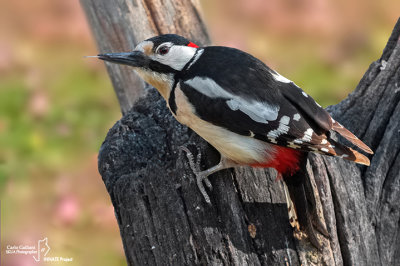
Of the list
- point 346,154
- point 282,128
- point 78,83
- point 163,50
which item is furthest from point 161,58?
point 78,83

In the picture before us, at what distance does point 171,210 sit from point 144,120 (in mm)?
516

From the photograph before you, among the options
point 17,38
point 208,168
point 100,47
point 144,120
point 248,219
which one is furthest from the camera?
point 17,38

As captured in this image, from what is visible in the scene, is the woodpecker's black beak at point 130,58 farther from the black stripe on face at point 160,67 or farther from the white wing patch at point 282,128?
the white wing patch at point 282,128

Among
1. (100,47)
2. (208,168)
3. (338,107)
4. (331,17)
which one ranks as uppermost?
(331,17)

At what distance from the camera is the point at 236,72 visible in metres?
2.46

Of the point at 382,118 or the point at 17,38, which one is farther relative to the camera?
the point at 17,38

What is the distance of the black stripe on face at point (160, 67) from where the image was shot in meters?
2.64

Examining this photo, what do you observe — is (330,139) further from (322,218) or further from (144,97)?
(144,97)

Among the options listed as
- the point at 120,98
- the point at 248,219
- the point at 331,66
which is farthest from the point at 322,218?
the point at 331,66

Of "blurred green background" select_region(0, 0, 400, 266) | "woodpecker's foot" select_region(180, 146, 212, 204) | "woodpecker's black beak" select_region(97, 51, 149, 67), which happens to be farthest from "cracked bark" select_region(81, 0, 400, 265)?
"blurred green background" select_region(0, 0, 400, 266)

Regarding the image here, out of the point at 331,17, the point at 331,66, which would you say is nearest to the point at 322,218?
the point at 331,66

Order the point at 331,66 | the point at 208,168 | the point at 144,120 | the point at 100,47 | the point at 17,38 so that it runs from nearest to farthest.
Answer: the point at 208,168 → the point at 144,120 → the point at 100,47 → the point at 331,66 → the point at 17,38

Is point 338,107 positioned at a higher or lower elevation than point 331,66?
lower

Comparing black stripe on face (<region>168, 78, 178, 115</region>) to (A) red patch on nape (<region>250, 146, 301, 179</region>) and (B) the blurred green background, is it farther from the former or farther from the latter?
(B) the blurred green background
